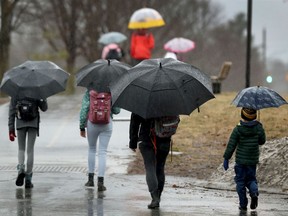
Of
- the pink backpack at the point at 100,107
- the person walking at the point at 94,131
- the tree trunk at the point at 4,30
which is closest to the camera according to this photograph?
the pink backpack at the point at 100,107

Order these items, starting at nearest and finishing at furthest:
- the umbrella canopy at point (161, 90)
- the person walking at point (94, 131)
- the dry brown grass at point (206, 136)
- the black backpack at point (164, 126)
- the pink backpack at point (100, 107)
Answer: the umbrella canopy at point (161, 90)
the black backpack at point (164, 126)
the pink backpack at point (100, 107)
the person walking at point (94, 131)
the dry brown grass at point (206, 136)

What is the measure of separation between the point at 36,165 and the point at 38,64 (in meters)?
2.62

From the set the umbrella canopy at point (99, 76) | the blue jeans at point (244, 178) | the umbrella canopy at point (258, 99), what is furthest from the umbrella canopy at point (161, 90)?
the umbrella canopy at point (99, 76)

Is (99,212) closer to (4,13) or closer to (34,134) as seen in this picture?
(34,134)

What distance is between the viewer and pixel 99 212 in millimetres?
11156

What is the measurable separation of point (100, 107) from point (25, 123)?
40.4 inches

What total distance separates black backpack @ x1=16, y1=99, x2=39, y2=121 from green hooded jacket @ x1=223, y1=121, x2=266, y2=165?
117 inches

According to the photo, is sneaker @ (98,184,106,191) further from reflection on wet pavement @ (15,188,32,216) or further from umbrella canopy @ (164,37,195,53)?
umbrella canopy @ (164,37,195,53)

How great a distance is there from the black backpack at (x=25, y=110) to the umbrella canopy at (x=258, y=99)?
2.96 m

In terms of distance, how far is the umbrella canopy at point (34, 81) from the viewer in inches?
514

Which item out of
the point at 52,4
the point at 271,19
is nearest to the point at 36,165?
the point at 52,4

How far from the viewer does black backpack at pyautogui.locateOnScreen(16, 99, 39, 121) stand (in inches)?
513

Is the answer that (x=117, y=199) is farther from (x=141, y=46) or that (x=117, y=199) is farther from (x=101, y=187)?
(x=141, y=46)

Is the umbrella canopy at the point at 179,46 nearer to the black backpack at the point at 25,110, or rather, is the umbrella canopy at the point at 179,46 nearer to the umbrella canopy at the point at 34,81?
the umbrella canopy at the point at 34,81
